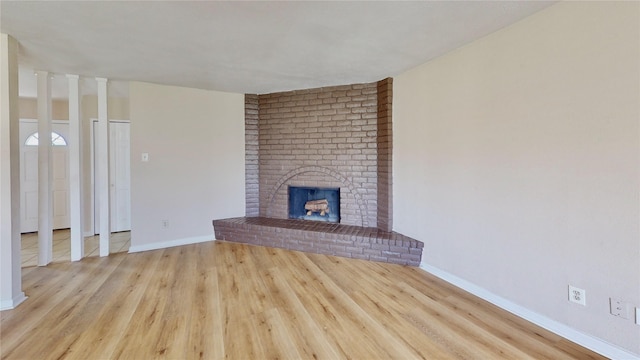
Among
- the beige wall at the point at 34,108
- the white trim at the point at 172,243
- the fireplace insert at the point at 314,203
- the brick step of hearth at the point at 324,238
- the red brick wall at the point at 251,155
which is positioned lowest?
the white trim at the point at 172,243

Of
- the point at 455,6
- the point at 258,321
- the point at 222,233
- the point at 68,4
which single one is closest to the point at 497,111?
the point at 455,6

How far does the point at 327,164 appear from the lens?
3.93m

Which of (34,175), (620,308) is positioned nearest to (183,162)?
(34,175)

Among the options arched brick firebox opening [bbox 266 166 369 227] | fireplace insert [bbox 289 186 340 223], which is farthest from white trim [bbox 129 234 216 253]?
fireplace insert [bbox 289 186 340 223]

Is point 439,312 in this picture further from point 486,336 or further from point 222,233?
point 222,233

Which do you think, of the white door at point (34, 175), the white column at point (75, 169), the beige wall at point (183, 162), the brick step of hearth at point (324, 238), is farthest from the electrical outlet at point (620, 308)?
the white door at point (34, 175)

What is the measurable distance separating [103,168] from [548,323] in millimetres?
4679

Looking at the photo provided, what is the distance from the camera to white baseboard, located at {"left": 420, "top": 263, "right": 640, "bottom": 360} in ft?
5.40

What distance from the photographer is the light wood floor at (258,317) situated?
5.63 ft

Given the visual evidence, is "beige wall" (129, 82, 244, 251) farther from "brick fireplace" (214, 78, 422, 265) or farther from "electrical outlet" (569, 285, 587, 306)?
"electrical outlet" (569, 285, 587, 306)

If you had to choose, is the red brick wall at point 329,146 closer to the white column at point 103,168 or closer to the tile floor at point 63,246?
the white column at point 103,168

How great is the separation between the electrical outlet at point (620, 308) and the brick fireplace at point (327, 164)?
155 centimetres

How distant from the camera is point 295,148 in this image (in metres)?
4.11

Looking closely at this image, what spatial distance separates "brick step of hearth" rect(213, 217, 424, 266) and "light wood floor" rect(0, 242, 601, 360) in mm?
208
